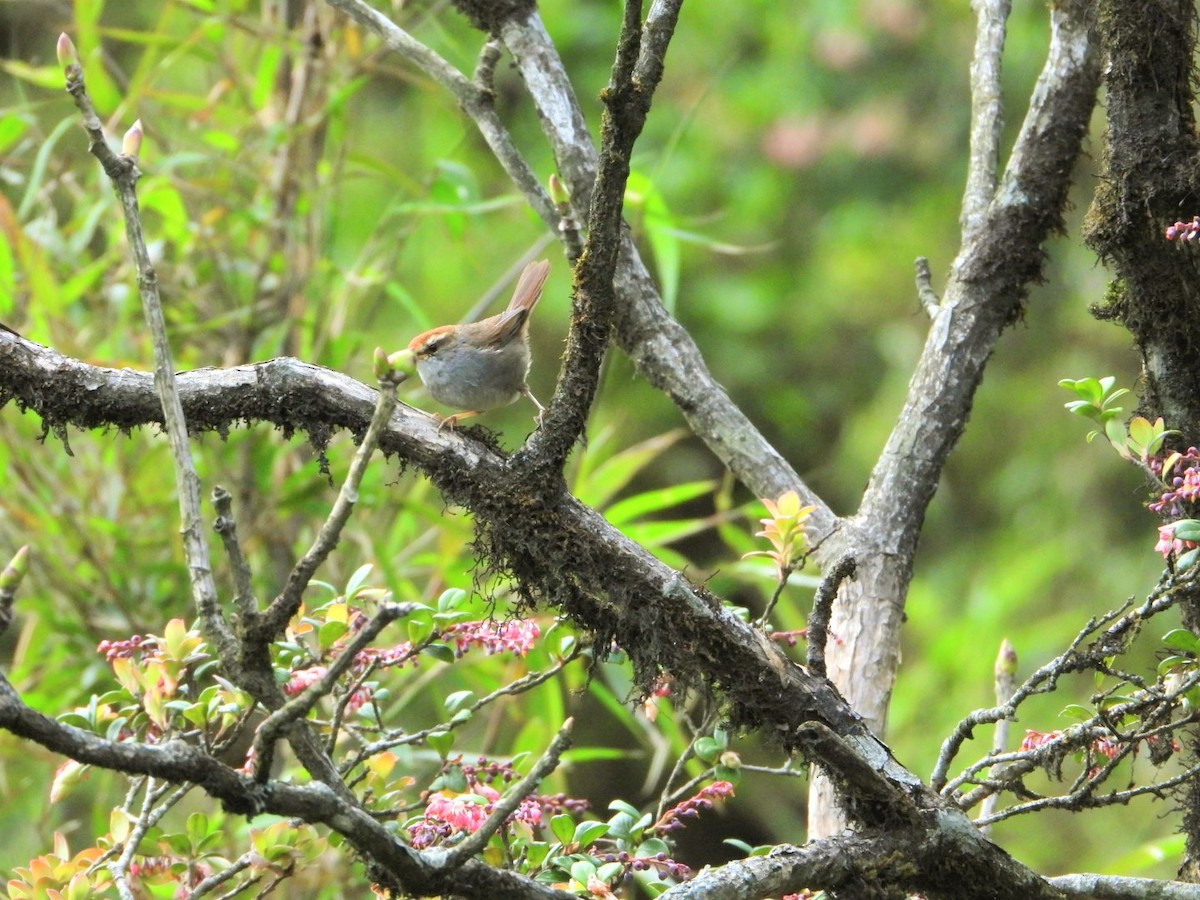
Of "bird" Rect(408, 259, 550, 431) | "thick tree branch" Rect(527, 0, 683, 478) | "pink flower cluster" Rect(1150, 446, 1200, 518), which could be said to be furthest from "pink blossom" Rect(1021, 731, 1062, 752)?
"bird" Rect(408, 259, 550, 431)

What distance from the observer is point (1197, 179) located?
1.86 m

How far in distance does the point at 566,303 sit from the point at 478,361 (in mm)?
3220

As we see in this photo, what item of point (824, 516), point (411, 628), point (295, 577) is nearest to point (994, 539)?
point (824, 516)

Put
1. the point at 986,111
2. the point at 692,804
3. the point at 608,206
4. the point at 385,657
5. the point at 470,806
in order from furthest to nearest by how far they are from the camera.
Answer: the point at 986,111, the point at 692,804, the point at 385,657, the point at 470,806, the point at 608,206

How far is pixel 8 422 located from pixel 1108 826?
172 inches

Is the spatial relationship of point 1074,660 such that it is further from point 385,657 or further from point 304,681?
point 304,681

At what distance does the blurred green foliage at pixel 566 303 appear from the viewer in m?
3.49

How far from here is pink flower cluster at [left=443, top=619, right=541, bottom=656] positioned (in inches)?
76.3

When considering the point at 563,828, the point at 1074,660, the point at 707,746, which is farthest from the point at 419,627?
the point at 1074,660

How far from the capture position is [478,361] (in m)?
2.88

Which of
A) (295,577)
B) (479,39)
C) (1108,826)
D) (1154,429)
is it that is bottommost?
(295,577)

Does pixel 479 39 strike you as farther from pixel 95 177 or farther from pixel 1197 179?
pixel 1197 179

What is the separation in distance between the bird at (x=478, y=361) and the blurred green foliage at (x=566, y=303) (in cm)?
29

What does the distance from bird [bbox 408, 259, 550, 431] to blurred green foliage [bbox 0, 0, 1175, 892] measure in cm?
29
